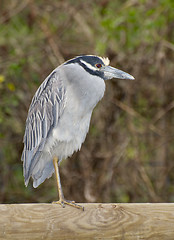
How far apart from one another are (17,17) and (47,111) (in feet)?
7.90

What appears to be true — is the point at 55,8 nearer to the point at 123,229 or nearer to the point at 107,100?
the point at 107,100

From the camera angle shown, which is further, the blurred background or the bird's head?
the blurred background

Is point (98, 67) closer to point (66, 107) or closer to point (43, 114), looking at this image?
point (66, 107)

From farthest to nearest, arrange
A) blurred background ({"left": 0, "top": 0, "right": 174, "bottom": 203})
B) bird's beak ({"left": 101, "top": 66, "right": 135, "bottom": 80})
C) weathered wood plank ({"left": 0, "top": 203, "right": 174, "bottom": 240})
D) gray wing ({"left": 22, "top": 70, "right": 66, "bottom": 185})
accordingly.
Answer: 1. blurred background ({"left": 0, "top": 0, "right": 174, "bottom": 203})
2. gray wing ({"left": 22, "top": 70, "right": 66, "bottom": 185})
3. bird's beak ({"left": 101, "top": 66, "right": 135, "bottom": 80})
4. weathered wood plank ({"left": 0, "top": 203, "right": 174, "bottom": 240})

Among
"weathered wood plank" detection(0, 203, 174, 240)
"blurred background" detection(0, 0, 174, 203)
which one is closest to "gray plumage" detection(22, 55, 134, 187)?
"weathered wood plank" detection(0, 203, 174, 240)

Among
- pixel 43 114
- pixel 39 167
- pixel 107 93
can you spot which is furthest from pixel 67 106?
pixel 107 93

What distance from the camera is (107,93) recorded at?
4539mm

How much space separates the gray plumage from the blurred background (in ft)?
4.81

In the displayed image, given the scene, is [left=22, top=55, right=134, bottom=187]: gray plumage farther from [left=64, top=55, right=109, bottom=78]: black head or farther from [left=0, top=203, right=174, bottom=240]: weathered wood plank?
[left=0, top=203, right=174, bottom=240]: weathered wood plank

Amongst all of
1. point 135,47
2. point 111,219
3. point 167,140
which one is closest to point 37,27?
point 135,47

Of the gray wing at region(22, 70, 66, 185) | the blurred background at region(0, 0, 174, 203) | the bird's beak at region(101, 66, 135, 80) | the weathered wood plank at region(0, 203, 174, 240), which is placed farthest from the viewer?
the blurred background at region(0, 0, 174, 203)

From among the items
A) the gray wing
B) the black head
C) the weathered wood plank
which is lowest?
the weathered wood plank

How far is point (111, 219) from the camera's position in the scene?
216 cm

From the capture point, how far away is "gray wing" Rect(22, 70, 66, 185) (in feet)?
9.33
